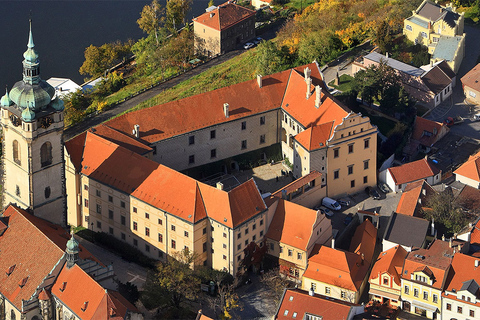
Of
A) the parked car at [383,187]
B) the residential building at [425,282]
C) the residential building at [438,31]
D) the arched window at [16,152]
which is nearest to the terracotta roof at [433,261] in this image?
the residential building at [425,282]

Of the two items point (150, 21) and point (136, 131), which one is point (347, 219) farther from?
point (150, 21)

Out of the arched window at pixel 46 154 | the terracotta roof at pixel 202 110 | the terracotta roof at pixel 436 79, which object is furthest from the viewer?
the terracotta roof at pixel 436 79

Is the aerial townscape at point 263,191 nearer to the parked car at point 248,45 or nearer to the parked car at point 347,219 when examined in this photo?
the parked car at point 347,219

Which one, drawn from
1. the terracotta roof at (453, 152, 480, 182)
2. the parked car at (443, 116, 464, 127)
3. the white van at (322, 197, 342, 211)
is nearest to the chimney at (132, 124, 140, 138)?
the white van at (322, 197, 342, 211)

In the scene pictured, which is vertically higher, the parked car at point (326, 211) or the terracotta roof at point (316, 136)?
the terracotta roof at point (316, 136)

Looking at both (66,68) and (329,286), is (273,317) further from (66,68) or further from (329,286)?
(66,68)

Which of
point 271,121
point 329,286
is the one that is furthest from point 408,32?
point 329,286
